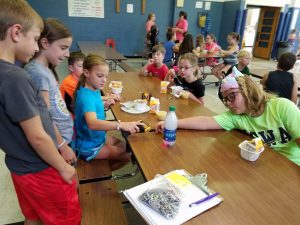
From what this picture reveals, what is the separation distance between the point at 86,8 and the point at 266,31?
8.18 metres

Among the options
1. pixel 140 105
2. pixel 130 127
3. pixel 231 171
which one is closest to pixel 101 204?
pixel 130 127

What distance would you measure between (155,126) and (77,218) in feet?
2.37

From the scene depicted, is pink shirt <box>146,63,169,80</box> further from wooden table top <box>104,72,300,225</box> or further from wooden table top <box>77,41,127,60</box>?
wooden table top <box>104,72,300,225</box>

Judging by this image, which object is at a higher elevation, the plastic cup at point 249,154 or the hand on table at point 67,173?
the plastic cup at point 249,154

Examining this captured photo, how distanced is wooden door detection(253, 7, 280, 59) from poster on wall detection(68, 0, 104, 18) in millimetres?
7555

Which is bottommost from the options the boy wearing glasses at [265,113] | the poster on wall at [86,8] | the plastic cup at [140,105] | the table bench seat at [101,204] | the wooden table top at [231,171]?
the table bench seat at [101,204]

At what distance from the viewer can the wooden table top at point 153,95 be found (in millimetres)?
1857

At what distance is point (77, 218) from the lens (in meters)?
1.23

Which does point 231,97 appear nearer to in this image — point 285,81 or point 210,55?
point 285,81

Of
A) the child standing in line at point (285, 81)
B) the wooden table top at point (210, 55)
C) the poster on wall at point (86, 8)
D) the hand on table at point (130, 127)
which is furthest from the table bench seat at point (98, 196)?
the poster on wall at point (86, 8)

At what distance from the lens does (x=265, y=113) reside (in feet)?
4.71

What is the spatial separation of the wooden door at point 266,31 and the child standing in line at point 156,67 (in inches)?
366

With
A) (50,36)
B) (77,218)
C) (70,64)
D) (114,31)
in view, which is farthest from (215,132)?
(114,31)

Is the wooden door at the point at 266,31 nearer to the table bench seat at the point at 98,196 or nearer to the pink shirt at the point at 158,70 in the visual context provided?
the pink shirt at the point at 158,70
